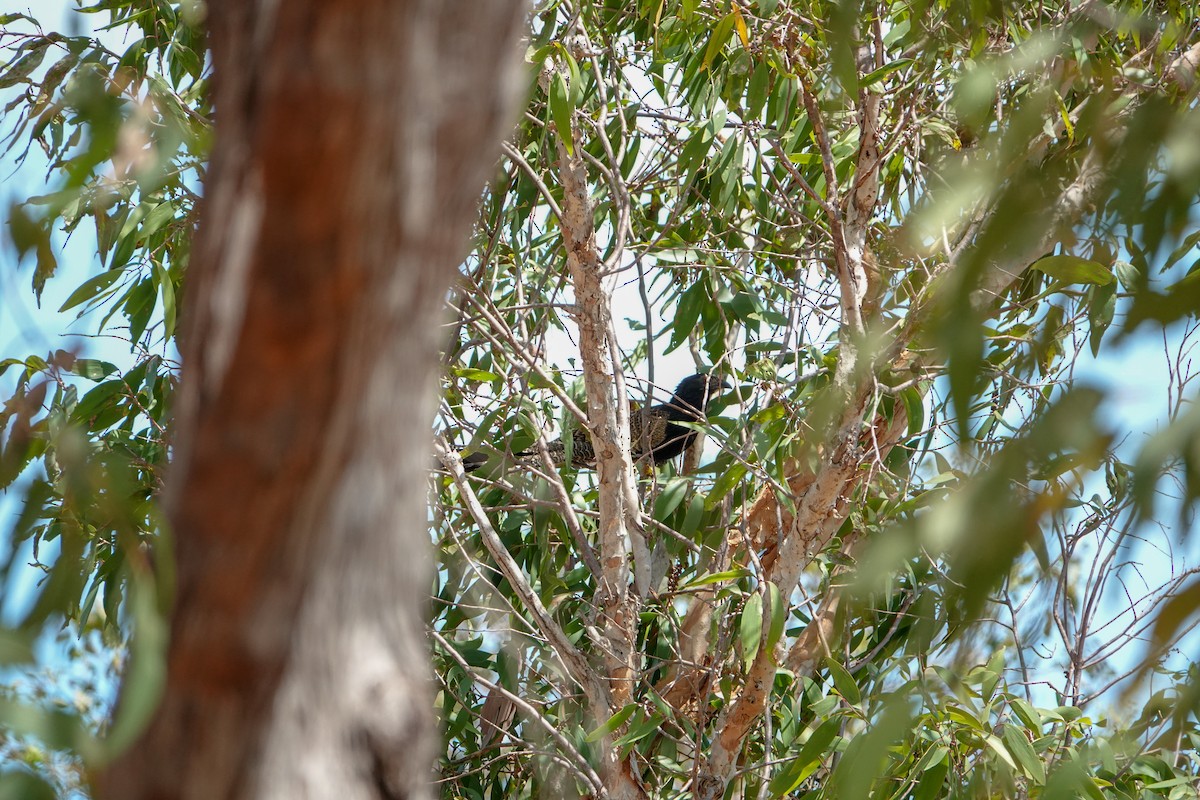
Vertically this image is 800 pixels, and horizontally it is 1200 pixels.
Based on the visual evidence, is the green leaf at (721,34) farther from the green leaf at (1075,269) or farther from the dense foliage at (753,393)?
the green leaf at (1075,269)

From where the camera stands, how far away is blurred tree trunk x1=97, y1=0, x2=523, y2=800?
14.0 inches

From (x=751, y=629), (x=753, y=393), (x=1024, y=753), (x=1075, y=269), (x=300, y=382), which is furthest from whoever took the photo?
(x=753, y=393)

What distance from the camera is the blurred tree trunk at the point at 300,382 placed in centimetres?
36

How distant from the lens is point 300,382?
36 centimetres

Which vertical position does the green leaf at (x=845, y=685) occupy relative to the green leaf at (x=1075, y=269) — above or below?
below

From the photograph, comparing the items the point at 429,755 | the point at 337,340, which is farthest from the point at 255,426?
the point at 429,755

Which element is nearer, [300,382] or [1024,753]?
[300,382]

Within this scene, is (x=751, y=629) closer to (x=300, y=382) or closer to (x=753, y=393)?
(x=753, y=393)

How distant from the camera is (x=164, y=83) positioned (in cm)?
195

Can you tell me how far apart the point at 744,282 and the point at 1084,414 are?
7.63ft

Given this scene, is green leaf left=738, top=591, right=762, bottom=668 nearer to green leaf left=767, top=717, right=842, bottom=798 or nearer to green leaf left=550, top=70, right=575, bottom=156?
green leaf left=767, top=717, right=842, bottom=798

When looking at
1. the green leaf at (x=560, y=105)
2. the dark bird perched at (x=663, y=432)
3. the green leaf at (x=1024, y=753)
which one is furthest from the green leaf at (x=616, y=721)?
the dark bird perched at (x=663, y=432)

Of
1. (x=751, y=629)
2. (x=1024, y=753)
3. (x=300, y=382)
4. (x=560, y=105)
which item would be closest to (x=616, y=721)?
(x=751, y=629)

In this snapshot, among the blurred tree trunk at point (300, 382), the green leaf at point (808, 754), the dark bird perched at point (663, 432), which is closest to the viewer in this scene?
the blurred tree trunk at point (300, 382)
